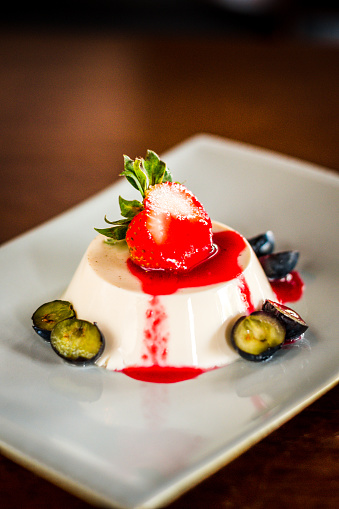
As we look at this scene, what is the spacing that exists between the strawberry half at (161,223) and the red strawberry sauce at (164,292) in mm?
29

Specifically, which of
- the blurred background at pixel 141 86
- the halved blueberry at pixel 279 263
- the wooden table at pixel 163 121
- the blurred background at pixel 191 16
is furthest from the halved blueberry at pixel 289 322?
the blurred background at pixel 191 16

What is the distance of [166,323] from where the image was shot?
1.68 metres

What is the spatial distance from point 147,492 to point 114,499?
61mm

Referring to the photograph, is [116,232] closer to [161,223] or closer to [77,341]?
[161,223]

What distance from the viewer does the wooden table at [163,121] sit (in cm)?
126

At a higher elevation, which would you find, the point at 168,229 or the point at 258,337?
the point at 168,229

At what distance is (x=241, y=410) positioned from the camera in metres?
1.46

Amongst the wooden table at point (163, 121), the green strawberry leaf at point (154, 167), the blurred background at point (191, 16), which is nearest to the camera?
the wooden table at point (163, 121)

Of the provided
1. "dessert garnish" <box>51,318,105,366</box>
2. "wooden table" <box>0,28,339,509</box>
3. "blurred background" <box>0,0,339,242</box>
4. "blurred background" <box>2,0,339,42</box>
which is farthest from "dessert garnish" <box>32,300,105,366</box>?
"blurred background" <box>2,0,339,42</box>

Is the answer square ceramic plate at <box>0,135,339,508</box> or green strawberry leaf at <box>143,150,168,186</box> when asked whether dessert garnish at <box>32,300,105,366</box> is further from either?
green strawberry leaf at <box>143,150,168,186</box>

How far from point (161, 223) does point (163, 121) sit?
1.71m

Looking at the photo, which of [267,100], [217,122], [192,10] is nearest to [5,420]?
[217,122]

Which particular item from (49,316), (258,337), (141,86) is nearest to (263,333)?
(258,337)

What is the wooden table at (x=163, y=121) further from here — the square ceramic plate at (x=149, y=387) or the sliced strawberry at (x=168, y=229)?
the sliced strawberry at (x=168, y=229)
